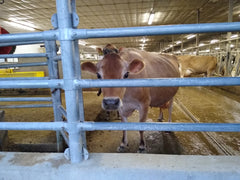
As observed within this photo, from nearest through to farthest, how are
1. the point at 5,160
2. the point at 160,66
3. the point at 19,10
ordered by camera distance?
1. the point at 5,160
2. the point at 160,66
3. the point at 19,10

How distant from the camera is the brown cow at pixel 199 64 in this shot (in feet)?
29.6

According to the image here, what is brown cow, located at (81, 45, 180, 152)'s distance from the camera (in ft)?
5.65

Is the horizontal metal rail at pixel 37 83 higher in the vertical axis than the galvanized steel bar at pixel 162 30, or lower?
lower

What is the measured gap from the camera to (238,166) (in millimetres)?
888

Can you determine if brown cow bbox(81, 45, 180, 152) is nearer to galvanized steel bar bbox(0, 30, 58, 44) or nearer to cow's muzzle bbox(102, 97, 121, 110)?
cow's muzzle bbox(102, 97, 121, 110)

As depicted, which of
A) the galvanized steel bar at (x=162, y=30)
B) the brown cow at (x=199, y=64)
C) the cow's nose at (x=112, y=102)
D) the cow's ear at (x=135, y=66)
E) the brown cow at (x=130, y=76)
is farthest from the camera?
the brown cow at (x=199, y=64)

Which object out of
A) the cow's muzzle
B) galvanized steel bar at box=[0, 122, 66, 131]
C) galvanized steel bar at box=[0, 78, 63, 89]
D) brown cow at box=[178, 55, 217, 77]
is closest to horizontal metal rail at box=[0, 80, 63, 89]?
galvanized steel bar at box=[0, 78, 63, 89]

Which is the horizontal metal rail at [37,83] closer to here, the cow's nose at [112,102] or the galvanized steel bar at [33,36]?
Result: the galvanized steel bar at [33,36]

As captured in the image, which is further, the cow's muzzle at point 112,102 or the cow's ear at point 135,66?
the cow's ear at point 135,66

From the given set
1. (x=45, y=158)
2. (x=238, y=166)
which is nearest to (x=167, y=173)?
(x=238, y=166)

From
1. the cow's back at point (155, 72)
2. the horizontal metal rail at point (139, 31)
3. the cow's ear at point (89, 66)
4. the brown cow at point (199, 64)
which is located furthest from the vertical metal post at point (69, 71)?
the brown cow at point (199, 64)

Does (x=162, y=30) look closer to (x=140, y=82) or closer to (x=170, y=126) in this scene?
(x=140, y=82)

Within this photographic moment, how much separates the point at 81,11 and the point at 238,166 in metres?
11.2

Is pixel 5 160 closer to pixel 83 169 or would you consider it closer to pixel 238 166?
pixel 83 169
